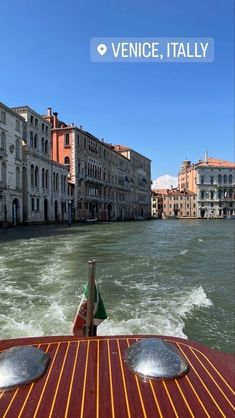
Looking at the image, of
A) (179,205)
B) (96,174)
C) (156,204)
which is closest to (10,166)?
(96,174)

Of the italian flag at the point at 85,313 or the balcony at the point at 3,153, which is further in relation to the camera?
the balcony at the point at 3,153

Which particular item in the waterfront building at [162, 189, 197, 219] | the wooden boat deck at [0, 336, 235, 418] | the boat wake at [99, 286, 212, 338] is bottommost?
the boat wake at [99, 286, 212, 338]

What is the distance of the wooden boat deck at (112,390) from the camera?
2334 millimetres

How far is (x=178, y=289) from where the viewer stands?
28.8 feet

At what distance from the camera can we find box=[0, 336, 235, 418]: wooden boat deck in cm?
233

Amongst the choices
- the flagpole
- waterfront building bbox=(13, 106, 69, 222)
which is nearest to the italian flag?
the flagpole

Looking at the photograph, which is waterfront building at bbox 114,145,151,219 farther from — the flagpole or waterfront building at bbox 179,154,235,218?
the flagpole

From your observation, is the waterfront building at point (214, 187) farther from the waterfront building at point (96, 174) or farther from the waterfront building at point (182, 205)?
the waterfront building at point (96, 174)

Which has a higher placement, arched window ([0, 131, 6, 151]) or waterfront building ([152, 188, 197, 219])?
arched window ([0, 131, 6, 151])

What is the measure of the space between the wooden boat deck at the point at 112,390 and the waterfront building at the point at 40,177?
3611 centimetres

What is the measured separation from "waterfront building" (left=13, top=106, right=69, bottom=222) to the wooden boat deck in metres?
36.1

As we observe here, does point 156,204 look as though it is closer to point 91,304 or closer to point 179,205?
point 179,205

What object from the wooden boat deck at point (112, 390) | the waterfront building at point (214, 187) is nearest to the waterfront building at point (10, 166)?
the wooden boat deck at point (112, 390)

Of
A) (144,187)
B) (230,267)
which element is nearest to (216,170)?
(144,187)
